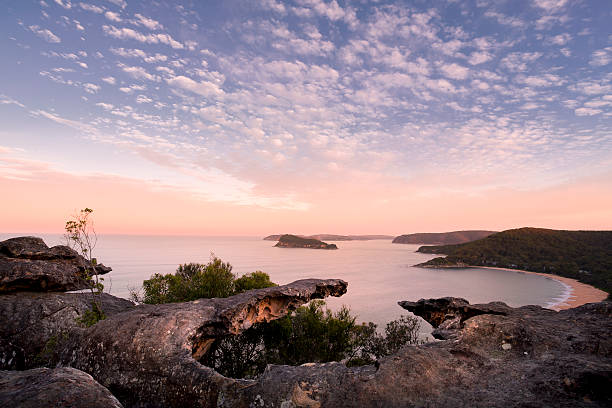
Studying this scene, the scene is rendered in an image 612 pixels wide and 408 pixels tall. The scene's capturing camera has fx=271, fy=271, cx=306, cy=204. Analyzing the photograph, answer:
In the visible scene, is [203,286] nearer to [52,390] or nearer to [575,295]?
[52,390]

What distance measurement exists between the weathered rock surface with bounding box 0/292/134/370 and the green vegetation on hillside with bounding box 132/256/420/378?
24.6ft

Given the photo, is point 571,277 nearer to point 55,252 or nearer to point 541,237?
point 541,237

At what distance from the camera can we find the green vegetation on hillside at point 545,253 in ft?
335

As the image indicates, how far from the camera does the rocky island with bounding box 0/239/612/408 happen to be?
511 cm

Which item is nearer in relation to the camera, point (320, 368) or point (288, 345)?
point (320, 368)

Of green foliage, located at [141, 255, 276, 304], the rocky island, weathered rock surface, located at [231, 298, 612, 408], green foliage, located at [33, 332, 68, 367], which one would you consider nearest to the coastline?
green foliage, located at [141, 255, 276, 304]

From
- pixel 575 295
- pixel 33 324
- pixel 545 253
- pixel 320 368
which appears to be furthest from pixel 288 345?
pixel 545 253

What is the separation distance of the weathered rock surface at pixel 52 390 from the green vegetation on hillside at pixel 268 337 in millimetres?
12832

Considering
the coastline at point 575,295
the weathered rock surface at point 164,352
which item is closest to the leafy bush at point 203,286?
the weathered rock surface at point 164,352

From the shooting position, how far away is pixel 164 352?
25.3 ft

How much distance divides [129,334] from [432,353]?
342 inches

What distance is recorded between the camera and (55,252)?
15.4 m

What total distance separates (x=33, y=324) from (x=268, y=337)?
1301 cm

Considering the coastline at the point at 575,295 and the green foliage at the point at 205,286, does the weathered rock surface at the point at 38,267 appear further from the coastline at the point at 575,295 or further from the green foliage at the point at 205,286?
the coastline at the point at 575,295
